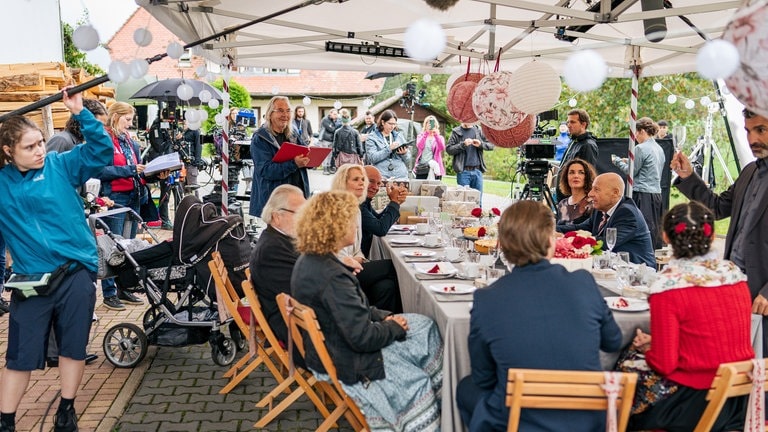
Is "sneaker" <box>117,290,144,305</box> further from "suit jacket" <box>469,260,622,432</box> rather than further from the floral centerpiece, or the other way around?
"suit jacket" <box>469,260,622,432</box>

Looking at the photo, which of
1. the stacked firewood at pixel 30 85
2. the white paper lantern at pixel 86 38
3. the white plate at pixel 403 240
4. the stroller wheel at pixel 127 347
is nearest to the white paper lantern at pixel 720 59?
the white paper lantern at pixel 86 38

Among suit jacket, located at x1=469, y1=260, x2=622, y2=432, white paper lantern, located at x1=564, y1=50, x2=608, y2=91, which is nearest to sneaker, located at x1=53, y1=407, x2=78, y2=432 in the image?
suit jacket, located at x1=469, y1=260, x2=622, y2=432

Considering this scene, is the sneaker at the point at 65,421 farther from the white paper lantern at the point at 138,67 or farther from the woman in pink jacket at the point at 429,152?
the woman in pink jacket at the point at 429,152

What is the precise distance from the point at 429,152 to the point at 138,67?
963 centimetres

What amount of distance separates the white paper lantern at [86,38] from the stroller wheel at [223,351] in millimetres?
2137

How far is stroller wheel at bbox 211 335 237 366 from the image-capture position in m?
4.62

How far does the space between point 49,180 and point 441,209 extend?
397 centimetres

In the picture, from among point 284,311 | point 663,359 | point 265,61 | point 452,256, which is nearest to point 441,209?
point 452,256

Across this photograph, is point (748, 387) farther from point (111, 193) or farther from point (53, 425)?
point (111, 193)

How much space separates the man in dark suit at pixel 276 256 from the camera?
3607mm

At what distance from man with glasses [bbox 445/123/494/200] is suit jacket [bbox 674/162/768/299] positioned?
20.4 ft

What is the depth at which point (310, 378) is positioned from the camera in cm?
349

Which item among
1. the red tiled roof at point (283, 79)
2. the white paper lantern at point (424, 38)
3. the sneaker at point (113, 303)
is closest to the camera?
the white paper lantern at point (424, 38)

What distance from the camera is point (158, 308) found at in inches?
183
